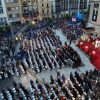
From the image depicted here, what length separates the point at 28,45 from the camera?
29797mm

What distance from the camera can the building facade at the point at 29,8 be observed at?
4972cm

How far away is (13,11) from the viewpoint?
4719 cm

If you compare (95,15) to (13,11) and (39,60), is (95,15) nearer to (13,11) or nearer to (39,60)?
(39,60)

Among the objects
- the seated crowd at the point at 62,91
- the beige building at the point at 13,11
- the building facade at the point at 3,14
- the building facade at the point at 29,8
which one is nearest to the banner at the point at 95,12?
the seated crowd at the point at 62,91

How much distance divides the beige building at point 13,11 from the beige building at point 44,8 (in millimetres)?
8026

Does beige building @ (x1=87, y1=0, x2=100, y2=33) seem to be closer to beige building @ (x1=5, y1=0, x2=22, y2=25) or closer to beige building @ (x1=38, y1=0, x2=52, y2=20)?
beige building @ (x1=38, y1=0, x2=52, y2=20)

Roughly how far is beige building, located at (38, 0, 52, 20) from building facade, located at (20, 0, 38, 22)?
1.55m

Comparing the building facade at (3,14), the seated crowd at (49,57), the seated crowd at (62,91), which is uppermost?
the building facade at (3,14)

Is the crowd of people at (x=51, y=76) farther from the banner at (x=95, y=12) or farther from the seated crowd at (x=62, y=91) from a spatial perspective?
the banner at (x=95, y=12)

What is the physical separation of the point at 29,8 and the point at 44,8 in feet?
18.2

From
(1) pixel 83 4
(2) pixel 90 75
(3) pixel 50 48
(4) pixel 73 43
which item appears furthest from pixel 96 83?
(1) pixel 83 4

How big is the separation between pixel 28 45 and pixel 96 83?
16874 mm

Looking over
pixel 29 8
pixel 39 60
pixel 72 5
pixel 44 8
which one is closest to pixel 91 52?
pixel 39 60

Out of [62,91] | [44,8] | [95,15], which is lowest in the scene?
[62,91]
